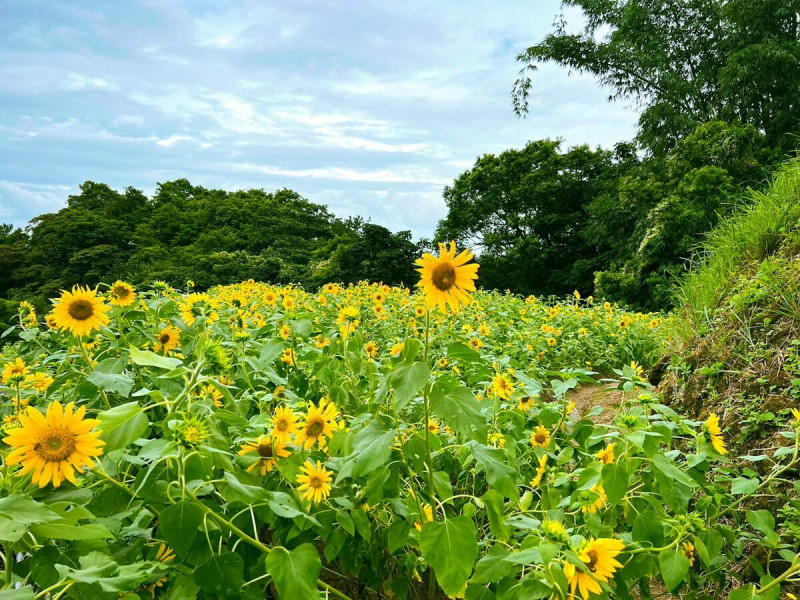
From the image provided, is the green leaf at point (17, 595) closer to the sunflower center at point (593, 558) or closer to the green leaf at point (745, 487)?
the sunflower center at point (593, 558)

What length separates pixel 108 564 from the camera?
83cm

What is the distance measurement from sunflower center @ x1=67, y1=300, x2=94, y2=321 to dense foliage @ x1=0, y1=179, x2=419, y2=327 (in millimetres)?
15584

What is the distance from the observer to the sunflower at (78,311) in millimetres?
1657

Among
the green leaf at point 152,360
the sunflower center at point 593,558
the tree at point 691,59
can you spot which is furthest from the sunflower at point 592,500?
the tree at point 691,59

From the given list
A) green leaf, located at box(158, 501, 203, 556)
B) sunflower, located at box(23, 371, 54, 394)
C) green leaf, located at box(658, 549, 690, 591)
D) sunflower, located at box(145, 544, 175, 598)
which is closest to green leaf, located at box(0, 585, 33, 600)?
green leaf, located at box(158, 501, 203, 556)

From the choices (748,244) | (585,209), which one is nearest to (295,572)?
(748,244)

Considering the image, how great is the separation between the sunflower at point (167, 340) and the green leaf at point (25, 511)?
42.1 inches

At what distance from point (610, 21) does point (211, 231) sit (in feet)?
63.7

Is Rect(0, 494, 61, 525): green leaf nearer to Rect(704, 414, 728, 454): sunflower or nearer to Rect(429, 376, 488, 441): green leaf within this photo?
Rect(429, 376, 488, 441): green leaf

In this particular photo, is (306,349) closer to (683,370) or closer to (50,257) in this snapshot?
(683,370)

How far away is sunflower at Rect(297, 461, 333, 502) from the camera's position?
1142 mm

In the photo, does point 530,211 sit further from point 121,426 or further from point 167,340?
point 121,426

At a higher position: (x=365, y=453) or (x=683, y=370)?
(x=365, y=453)

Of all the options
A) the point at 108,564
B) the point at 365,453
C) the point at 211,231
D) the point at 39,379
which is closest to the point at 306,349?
the point at 39,379
